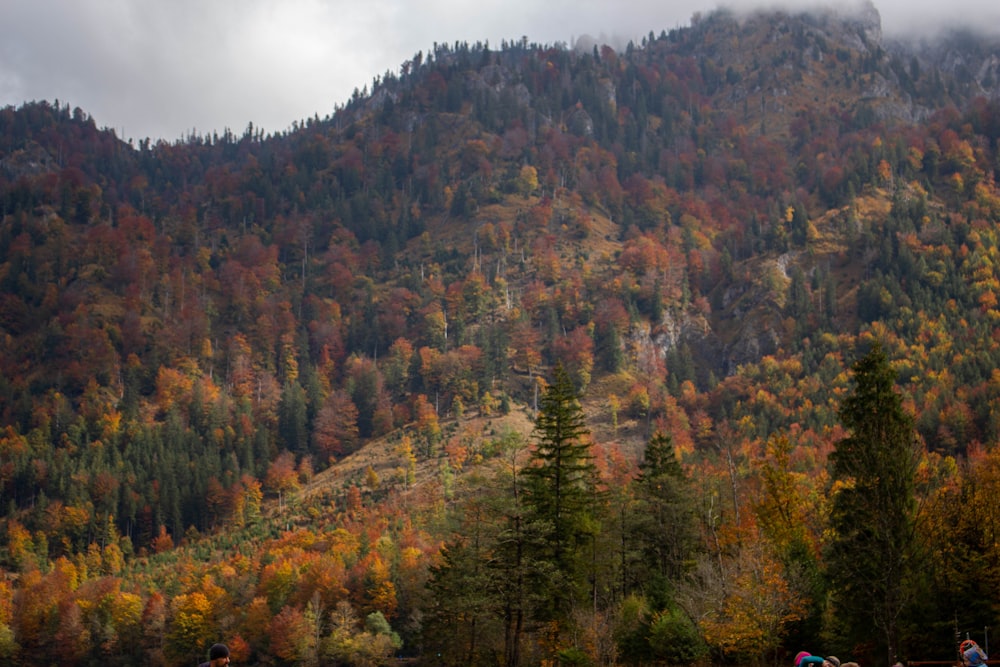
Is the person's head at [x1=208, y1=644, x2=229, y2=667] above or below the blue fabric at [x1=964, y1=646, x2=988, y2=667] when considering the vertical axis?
above

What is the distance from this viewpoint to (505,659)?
200 ft

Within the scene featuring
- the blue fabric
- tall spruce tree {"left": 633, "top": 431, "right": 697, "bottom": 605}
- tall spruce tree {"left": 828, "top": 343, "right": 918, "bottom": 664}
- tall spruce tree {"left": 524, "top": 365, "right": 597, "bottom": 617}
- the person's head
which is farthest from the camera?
tall spruce tree {"left": 633, "top": 431, "right": 697, "bottom": 605}

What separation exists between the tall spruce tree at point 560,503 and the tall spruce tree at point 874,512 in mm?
16288

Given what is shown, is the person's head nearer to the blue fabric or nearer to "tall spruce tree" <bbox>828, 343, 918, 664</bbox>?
the blue fabric

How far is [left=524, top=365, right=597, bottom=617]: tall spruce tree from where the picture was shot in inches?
2248

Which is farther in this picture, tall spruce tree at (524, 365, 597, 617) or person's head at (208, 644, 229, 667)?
tall spruce tree at (524, 365, 597, 617)

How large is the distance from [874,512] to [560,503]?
20.1 meters

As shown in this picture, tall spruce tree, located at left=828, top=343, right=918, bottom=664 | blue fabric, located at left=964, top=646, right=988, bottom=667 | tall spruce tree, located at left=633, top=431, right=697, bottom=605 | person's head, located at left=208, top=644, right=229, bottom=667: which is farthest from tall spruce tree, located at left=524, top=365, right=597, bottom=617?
person's head, located at left=208, top=644, right=229, bottom=667

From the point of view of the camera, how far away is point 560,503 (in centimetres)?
5934

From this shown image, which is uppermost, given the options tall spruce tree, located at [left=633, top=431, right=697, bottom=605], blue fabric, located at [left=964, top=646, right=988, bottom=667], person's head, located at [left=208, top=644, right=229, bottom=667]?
tall spruce tree, located at [left=633, top=431, right=697, bottom=605]

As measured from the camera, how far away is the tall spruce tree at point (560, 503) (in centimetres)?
5709

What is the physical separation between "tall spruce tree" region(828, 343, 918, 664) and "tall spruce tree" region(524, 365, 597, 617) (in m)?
16.3

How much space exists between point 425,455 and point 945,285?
110832 millimetres

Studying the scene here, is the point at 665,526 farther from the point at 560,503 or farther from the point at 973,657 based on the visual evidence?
the point at 973,657
